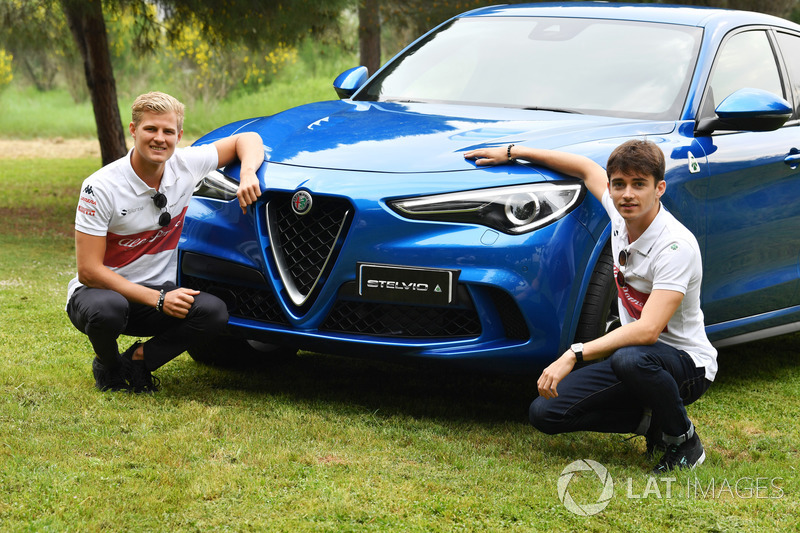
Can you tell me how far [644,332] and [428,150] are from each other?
3.58 feet

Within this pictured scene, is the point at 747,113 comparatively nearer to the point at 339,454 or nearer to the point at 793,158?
the point at 793,158

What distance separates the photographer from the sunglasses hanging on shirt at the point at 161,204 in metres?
4.23

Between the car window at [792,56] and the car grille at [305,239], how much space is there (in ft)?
9.32

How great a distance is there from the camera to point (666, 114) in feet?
14.9

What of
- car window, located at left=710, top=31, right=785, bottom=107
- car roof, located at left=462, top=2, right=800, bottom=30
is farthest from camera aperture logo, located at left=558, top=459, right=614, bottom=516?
car roof, located at left=462, top=2, right=800, bottom=30

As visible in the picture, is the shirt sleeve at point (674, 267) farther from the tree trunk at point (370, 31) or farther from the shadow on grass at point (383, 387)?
the tree trunk at point (370, 31)

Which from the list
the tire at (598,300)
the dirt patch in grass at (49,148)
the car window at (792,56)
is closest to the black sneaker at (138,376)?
the tire at (598,300)

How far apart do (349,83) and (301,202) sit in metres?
1.77

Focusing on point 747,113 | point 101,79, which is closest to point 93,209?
point 747,113

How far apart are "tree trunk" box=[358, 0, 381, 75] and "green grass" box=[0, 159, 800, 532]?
8.99 metres

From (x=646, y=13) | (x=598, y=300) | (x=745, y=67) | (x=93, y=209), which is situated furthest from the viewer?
(x=646, y=13)

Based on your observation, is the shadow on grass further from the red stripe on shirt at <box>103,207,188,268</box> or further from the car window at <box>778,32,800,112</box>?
the car window at <box>778,32,800,112</box>

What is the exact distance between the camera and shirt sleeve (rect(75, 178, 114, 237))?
13.4 feet

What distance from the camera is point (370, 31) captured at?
49.3 ft
